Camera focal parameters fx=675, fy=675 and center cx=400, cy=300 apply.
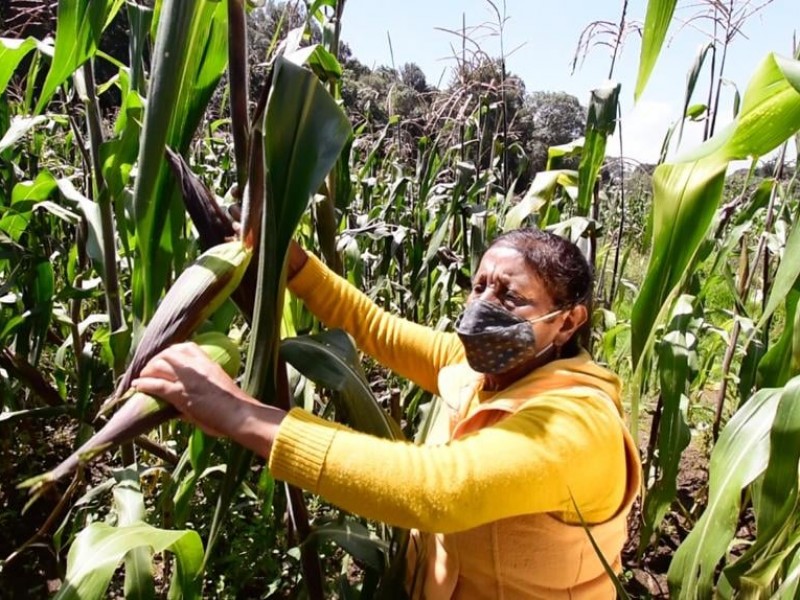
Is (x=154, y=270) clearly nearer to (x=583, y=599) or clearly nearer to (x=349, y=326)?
(x=349, y=326)

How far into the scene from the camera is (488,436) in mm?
863

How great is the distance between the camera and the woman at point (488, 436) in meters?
0.78

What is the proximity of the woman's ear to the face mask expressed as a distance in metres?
0.06

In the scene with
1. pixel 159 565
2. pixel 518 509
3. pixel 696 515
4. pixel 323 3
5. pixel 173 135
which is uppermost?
pixel 323 3

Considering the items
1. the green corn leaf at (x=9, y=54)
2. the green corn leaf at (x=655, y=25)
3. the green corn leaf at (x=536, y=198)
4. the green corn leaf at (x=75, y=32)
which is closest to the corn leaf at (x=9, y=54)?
the green corn leaf at (x=9, y=54)

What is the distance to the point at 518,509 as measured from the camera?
2.84 feet

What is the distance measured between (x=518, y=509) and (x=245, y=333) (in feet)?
2.22

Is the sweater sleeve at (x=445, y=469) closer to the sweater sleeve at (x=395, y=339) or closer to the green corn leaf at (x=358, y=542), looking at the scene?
the green corn leaf at (x=358, y=542)

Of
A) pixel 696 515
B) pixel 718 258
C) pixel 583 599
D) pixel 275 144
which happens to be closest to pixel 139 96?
pixel 275 144

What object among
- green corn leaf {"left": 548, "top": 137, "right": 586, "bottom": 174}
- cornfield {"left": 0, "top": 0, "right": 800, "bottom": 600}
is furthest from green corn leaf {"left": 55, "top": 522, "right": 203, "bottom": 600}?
green corn leaf {"left": 548, "top": 137, "right": 586, "bottom": 174}

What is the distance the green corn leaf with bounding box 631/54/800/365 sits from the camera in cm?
56

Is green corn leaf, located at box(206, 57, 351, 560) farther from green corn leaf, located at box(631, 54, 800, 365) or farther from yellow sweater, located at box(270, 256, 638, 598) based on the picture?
green corn leaf, located at box(631, 54, 800, 365)

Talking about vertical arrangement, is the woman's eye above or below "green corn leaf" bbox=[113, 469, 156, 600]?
above

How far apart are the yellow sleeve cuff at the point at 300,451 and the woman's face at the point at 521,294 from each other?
1.37ft
